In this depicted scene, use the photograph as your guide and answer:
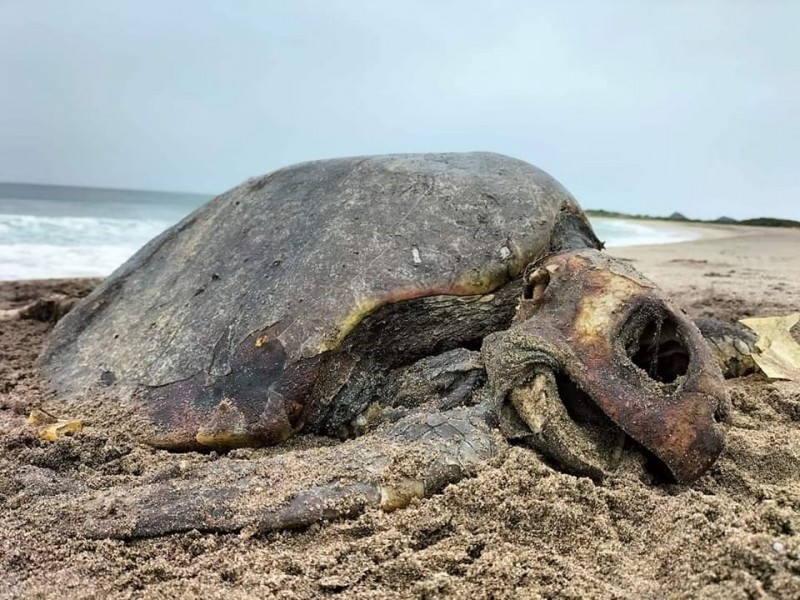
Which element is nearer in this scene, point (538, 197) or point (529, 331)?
point (529, 331)

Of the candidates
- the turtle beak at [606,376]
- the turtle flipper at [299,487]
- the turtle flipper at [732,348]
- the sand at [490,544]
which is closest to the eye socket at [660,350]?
the turtle beak at [606,376]

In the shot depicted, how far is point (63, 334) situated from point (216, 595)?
7.88 ft

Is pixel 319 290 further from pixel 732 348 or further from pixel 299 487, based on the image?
pixel 732 348

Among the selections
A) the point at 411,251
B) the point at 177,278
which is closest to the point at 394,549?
the point at 411,251

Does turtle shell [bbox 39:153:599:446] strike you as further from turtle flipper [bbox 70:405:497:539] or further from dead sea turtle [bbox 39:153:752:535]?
turtle flipper [bbox 70:405:497:539]

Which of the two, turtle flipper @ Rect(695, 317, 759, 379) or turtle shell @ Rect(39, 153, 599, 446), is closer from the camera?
turtle shell @ Rect(39, 153, 599, 446)

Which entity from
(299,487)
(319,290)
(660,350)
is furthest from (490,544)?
(319,290)

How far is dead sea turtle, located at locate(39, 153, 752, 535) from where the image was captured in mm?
1942

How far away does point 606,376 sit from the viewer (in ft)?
6.49

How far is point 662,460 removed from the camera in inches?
74.8

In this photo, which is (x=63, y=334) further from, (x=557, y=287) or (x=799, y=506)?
(x=799, y=506)

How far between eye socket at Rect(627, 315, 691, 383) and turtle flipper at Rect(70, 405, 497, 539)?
1.78ft


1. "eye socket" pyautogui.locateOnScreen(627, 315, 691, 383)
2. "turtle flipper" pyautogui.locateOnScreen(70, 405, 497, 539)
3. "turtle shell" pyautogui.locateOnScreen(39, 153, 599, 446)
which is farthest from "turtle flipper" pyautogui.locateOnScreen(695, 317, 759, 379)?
"turtle flipper" pyautogui.locateOnScreen(70, 405, 497, 539)

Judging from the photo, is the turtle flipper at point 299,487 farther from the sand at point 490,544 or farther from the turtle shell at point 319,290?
the turtle shell at point 319,290
